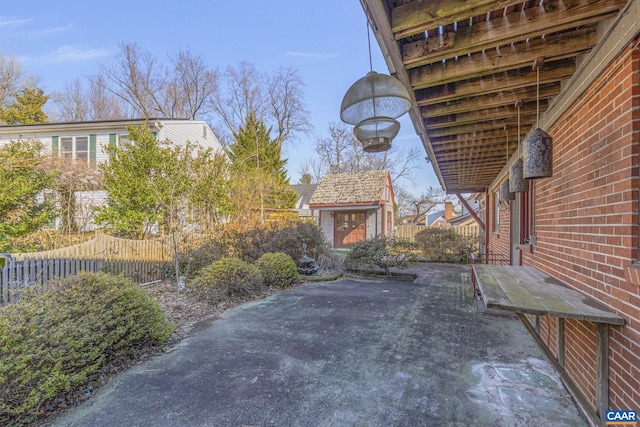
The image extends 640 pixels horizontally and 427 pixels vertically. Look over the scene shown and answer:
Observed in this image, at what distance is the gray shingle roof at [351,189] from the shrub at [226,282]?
946cm

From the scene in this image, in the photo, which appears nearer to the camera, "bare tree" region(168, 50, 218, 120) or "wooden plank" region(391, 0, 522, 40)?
"wooden plank" region(391, 0, 522, 40)

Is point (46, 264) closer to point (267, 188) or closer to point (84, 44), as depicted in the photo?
point (267, 188)

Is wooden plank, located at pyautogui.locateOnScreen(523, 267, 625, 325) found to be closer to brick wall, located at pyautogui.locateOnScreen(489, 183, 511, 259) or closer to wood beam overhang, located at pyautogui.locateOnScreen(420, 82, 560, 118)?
wood beam overhang, located at pyautogui.locateOnScreen(420, 82, 560, 118)

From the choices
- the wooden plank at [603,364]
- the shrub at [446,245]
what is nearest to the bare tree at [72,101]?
the shrub at [446,245]

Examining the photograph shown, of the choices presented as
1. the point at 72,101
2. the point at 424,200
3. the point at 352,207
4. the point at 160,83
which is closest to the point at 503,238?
the point at 352,207

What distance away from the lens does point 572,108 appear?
271 cm

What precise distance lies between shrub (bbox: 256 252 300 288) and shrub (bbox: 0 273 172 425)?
3.14 m

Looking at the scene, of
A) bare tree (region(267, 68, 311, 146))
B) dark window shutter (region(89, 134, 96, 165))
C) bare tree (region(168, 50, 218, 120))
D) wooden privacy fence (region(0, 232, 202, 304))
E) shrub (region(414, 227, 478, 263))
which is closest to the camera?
wooden privacy fence (region(0, 232, 202, 304))

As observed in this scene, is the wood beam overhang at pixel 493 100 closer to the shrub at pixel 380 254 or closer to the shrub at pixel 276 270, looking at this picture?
the shrub at pixel 276 270

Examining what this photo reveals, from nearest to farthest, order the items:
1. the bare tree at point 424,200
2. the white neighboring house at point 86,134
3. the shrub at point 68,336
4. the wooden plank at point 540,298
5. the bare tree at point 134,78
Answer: the wooden plank at point 540,298, the shrub at point 68,336, the white neighboring house at point 86,134, the bare tree at point 134,78, the bare tree at point 424,200

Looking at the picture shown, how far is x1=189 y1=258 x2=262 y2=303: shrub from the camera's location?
5449mm

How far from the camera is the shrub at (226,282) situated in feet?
17.9

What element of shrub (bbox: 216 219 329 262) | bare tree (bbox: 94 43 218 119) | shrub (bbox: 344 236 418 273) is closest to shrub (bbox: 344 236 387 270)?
shrub (bbox: 344 236 418 273)

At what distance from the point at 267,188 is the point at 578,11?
28.5ft
